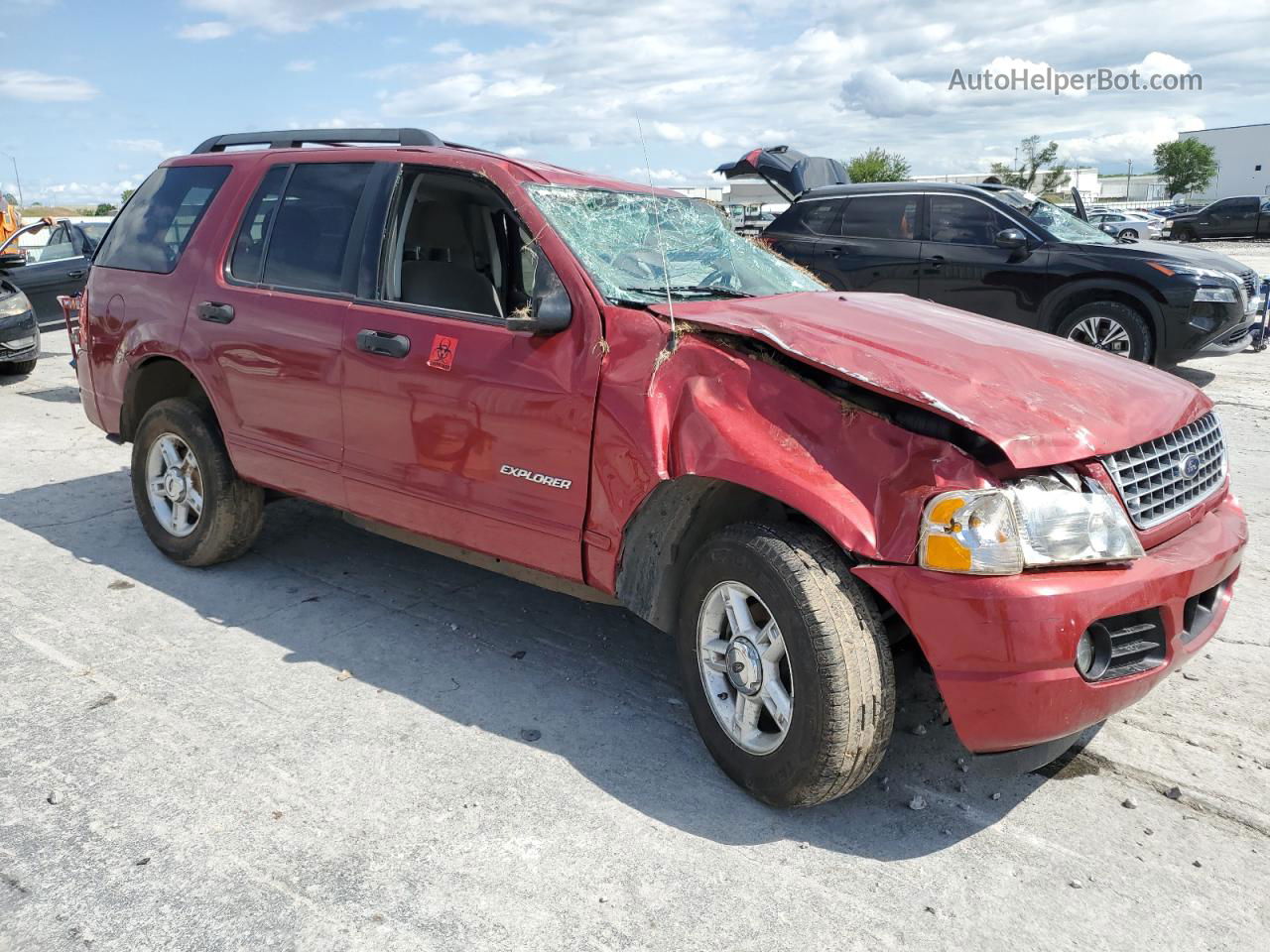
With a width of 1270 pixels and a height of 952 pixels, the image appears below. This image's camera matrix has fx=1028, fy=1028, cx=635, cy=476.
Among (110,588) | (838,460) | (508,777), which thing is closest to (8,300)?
(110,588)

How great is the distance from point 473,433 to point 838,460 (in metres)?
1.39

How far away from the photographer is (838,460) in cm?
283

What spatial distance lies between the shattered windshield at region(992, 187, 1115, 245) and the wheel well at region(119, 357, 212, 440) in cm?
760

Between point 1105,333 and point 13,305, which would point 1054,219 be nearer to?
point 1105,333

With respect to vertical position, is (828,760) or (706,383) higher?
(706,383)

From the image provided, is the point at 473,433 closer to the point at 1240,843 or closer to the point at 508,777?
the point at 508,777

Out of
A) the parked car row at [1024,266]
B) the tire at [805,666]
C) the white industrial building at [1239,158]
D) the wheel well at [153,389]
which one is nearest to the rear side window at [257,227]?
the wheel well at [153,389]

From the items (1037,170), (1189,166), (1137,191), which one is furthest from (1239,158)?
(1037,170)

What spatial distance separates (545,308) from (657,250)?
2.31 feet

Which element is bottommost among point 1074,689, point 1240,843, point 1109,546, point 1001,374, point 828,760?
point 1240,843

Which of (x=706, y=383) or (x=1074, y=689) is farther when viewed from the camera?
(x=706, y=383)

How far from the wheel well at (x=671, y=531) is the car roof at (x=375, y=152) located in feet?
4.59

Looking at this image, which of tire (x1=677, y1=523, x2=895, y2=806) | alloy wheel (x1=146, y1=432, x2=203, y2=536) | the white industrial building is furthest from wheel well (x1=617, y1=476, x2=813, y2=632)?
the white industrial building

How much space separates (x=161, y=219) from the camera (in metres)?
5.03
